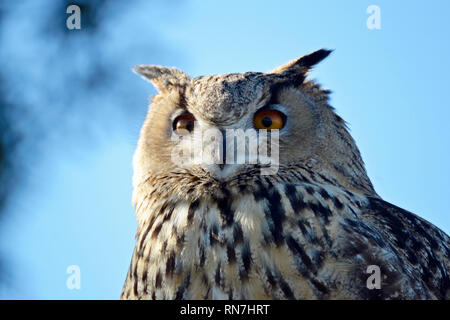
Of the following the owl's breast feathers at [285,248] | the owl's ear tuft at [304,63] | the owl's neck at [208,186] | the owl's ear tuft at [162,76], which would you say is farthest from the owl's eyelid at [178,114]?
the owl's ear tuft at [304,63]

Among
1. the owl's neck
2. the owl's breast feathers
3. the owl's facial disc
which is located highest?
the owl's facial disc

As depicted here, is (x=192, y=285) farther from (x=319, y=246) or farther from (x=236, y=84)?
(x=236, y=84)

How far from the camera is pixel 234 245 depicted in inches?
107

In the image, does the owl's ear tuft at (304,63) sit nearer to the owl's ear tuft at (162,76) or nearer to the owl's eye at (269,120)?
the owl's eye at (269,120)

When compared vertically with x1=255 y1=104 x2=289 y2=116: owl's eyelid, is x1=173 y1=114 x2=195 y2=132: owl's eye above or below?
below

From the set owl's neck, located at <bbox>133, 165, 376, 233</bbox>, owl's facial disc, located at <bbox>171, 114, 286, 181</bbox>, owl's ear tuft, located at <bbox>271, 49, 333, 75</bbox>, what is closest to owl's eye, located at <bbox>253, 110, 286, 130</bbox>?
owl's facial disc, located at <bbox>171, 114, 286, 181</bbox>

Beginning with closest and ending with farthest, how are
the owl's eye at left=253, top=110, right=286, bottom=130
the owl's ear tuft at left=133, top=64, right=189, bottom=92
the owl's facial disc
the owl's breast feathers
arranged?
the owl's breast feathers → the owl's facial disc → the owl's eye at left=253, top=110, right=286, bottom=130 → the owl's ear tuft at left=133, top=64, right=189, bottom=92

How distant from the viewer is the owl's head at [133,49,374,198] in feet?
9.80

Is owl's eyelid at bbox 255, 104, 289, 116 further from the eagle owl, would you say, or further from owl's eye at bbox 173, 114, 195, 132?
owl's eye at bbox 173, 114, 195, 132

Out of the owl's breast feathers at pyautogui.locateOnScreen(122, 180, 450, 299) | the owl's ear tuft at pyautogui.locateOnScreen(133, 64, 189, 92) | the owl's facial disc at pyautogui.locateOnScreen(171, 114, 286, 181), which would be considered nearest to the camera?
the owl's breast feathers at pyautogui.locateOnScreen(122, 180, 450, 299)

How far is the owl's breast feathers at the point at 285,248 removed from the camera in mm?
2586

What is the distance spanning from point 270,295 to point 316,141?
2.93 ft

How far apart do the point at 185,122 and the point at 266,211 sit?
624mm
